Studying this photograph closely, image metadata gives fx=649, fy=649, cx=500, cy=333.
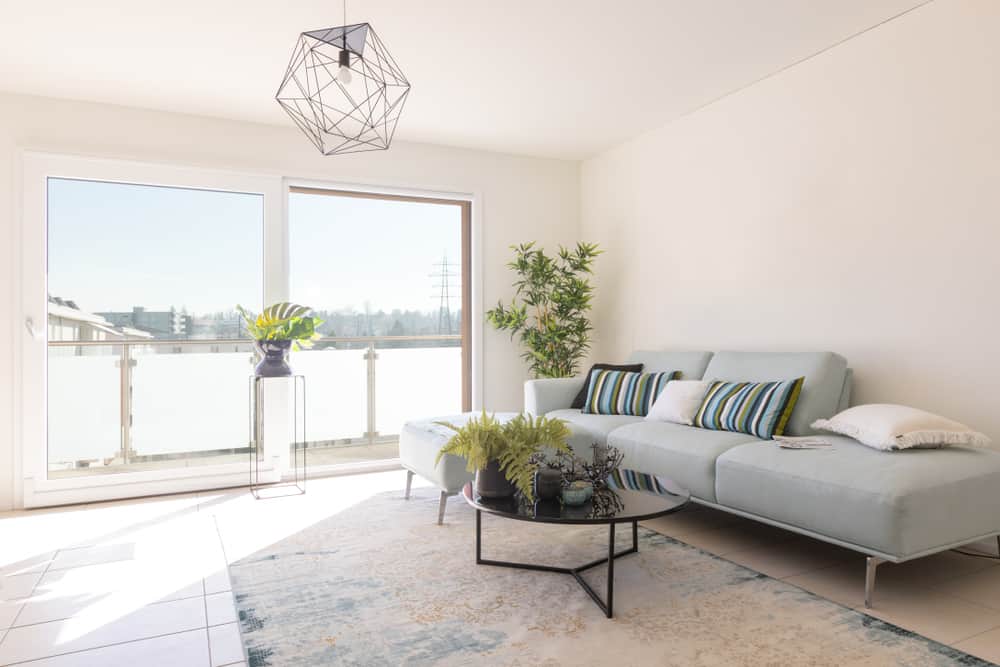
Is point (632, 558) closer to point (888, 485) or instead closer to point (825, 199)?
point (888, 485)

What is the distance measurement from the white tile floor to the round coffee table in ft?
1.87

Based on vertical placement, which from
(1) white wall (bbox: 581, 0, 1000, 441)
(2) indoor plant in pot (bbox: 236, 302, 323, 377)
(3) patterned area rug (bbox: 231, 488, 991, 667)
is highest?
(1) white wall (bbox: 581, 0, 1000, 441)

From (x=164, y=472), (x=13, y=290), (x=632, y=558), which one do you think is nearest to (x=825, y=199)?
(x=632, y=558)

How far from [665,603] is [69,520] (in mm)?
3332

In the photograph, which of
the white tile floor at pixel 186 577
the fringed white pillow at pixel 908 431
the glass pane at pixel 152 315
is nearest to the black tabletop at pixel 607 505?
the white tile floor at pixel 186 577

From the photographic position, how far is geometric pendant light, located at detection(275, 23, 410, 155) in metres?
2.61

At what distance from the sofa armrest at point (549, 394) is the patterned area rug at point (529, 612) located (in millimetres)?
1408

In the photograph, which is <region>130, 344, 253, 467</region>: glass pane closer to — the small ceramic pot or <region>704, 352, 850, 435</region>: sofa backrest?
the small ceramic pot

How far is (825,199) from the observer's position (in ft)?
12.1

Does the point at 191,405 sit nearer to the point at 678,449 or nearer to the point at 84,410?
the point at 84,410

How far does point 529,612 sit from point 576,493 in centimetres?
46

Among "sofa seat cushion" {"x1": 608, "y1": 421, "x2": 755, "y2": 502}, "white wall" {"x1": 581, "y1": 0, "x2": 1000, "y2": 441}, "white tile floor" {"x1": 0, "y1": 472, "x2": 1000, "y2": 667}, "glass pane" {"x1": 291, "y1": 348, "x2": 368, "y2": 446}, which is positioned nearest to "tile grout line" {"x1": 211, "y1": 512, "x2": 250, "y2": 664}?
Answer: "white tile floor" {"x1": 0, "y1": 472, "x2": 1000, "y2": 667}

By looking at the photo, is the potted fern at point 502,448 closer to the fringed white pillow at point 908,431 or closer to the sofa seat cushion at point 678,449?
the sofa seat cushion at point 678,449

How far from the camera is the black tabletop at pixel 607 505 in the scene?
235 centimetres
